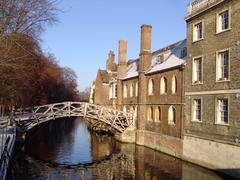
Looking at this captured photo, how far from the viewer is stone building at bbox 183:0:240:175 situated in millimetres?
16938

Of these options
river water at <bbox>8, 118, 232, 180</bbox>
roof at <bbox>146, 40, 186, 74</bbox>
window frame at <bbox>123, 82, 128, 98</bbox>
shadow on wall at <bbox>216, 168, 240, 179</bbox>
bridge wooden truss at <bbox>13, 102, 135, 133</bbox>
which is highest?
roof at <bbox>146, 40, 186, 74</bbox>

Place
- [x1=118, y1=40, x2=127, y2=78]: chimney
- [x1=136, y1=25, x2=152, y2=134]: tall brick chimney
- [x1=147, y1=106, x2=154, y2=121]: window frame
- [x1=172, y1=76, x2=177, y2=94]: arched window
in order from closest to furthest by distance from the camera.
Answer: [x1=172, y1=76, x2=177, y2=94]: arched window, [x1=147, y1=106, x2=154, y2=121]: window frame, [x1=136, y1=25, x2=152, y2=134]: tall brick chimney, [x1=118, y1=40, x2=127, y2=78]: chimney

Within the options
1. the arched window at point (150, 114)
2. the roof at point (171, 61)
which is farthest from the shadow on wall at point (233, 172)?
the arched window at point (150, 114)

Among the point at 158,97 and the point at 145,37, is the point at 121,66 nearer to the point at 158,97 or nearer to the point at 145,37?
the point at 145,37

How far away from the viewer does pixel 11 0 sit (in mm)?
14156

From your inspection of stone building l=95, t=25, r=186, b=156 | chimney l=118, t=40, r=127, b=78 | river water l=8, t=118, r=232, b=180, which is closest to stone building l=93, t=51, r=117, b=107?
chimney l=118, t=40, r=127, b=78

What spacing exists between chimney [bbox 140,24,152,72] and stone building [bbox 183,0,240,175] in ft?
27.0

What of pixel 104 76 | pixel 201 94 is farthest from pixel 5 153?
pixel 104 76

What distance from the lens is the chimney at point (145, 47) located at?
29.7 metres

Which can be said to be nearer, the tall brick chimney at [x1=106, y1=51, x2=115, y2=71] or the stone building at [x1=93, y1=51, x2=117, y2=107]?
the stone building at [x1=93, y1=51, x2=117, y2=107]

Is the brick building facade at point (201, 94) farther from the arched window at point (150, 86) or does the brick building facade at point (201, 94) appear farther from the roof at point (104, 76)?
the roof at point (104, 76)

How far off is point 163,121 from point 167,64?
4927 mm

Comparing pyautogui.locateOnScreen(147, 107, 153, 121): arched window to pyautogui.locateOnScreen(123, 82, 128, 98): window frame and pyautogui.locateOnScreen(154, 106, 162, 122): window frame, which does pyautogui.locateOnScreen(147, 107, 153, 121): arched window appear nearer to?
pyautogui.locateOnScreen(154, 106, 162, 122): window frame

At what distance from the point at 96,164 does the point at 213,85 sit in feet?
32.0
